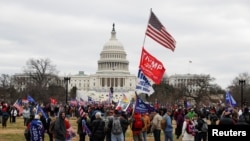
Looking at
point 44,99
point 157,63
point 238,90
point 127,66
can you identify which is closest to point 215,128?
point 157,63

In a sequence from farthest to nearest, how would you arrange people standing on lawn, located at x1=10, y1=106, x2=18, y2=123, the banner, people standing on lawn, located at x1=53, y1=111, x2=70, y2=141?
people standing on lawn, located at x1=10, y1=106, x2=18, y2=123 → the banner → people standing on lawn, located at x1=53, y1=111, x2=70, y2=141

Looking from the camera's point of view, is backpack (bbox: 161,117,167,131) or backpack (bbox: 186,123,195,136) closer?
backpack (bbox: 186,123,195,136)

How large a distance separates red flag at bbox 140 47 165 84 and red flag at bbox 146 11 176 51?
0.75 metres

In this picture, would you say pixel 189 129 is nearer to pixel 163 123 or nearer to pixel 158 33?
pixel 163 123

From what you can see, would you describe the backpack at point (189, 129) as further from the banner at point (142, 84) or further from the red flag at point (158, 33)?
the red flag at point (158, 33)

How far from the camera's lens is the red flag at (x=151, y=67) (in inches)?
662

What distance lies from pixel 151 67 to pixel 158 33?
1.29 meters

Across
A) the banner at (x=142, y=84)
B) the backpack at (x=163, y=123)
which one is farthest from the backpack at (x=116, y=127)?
the backpack at (x=163, y=123)

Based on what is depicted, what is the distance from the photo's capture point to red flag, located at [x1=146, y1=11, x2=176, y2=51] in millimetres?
17484

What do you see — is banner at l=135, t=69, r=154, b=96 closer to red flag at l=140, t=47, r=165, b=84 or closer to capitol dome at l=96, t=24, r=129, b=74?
red flag at l=140, t=47, r=165, b=84

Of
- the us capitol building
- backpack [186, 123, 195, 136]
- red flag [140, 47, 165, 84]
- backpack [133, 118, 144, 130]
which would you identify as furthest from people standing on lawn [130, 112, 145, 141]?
the us capitol building

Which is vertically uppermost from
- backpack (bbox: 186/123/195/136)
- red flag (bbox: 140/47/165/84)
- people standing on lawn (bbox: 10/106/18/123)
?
red flag (bbox: 140/47/165/84)

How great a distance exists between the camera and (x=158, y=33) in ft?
58.1

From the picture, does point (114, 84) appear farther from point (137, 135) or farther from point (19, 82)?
point (137, 135)
